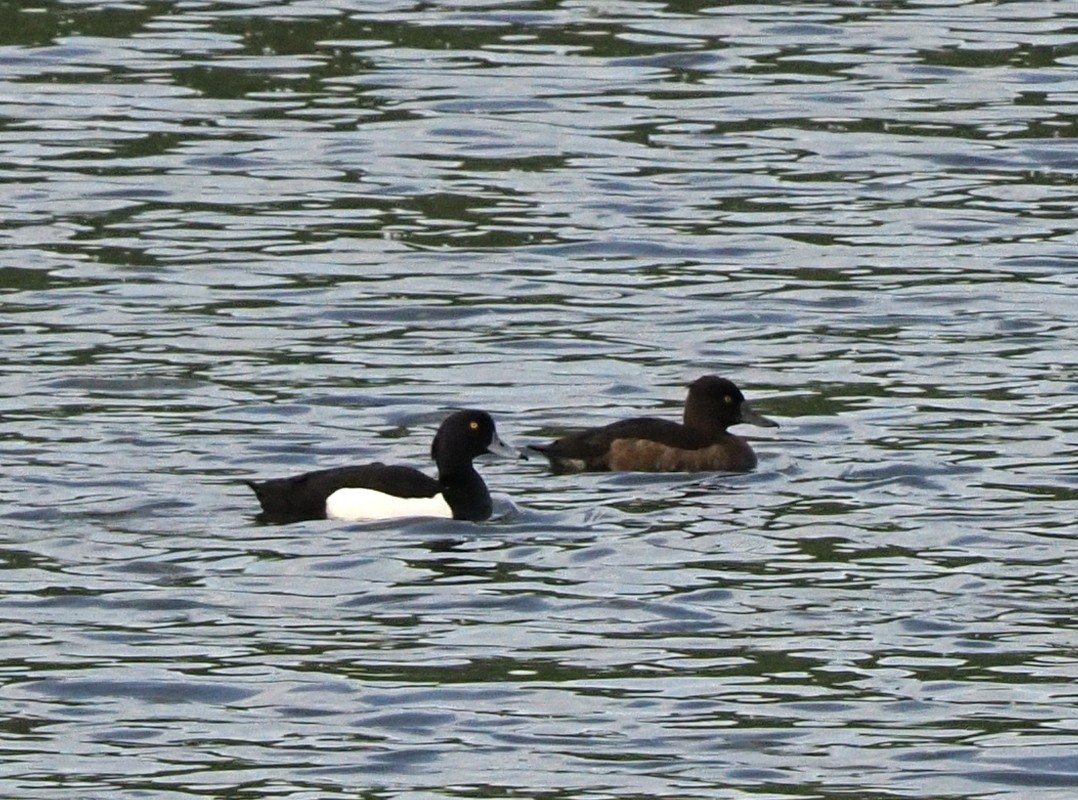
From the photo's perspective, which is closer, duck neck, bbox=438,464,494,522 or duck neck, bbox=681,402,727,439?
duck neck, bbox=438,464,494,522

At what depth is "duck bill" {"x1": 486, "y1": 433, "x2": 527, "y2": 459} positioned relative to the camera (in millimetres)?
15289

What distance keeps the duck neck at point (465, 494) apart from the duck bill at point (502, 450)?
20 cm

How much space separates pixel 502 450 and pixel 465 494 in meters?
0.53

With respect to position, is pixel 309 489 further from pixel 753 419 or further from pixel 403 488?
pixel 753 419

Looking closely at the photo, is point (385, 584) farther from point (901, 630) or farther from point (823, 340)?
point (823, 340)

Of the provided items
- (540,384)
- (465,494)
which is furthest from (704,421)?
(465,494)

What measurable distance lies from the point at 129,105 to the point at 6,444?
9540mm

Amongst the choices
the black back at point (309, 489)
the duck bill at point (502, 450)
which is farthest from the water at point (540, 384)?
the duck bill at point (502, 450)

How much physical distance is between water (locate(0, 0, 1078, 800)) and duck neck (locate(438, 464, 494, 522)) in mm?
148

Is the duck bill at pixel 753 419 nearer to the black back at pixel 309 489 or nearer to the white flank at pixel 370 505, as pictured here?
the white flank at pixel 370 505

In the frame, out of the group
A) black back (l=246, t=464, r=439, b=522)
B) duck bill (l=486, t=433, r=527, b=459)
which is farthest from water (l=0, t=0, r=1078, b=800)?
duck bill (l=486, t=433, r=527, b=459)

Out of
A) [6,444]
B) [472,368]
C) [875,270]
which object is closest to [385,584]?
[6,444]

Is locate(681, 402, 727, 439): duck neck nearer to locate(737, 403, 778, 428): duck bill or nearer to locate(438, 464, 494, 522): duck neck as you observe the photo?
locate(737, 403, 778, 428): duck bill

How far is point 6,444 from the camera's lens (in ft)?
51.3
